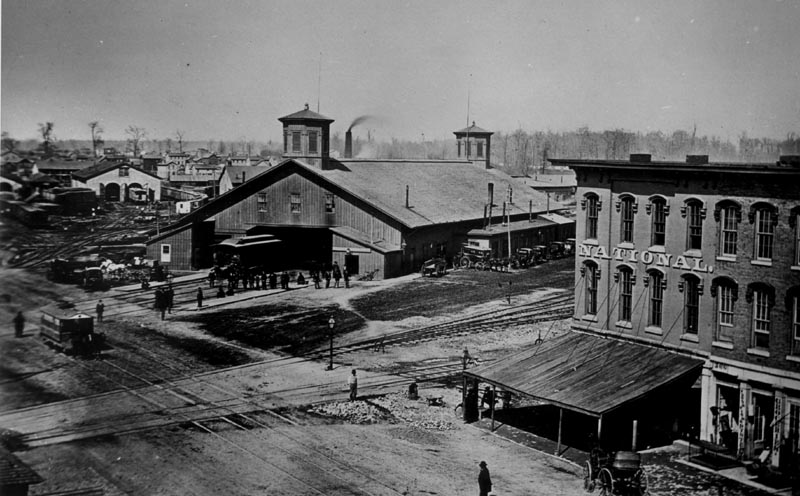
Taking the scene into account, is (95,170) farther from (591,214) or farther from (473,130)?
(473,130)

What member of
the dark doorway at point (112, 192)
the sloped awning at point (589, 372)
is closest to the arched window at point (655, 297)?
the sloped awning at point (589, 372)

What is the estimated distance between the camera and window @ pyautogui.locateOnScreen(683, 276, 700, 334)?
2584 centimetres

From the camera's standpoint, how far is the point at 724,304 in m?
24.8

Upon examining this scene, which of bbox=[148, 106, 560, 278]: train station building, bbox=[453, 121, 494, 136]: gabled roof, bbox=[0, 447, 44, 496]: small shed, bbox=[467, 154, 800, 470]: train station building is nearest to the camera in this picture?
bbox=[0, 447, 44, 496]: small shed

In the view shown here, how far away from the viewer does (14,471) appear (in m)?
17.9

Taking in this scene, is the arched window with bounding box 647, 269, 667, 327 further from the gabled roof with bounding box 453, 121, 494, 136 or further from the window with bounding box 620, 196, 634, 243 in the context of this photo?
the gabled roof with bounding box 453, 121, 494, 136

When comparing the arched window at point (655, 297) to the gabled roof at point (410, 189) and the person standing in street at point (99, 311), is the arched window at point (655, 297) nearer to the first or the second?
the person standing in street at point (99, 311)

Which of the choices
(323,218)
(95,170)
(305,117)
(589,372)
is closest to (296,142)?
(305,117)

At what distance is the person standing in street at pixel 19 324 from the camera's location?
30859mm

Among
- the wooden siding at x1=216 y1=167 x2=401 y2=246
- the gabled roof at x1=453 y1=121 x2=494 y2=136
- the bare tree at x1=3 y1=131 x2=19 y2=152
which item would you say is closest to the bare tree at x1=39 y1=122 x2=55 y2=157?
the bare tree at x1=3 y1=131 x2=19 y2=152

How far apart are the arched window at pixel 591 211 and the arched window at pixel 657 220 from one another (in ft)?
8.08

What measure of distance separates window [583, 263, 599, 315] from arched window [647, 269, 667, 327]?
2.50 m

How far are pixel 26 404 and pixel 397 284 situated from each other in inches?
1116

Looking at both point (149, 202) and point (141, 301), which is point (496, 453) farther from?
point (149, 202)
